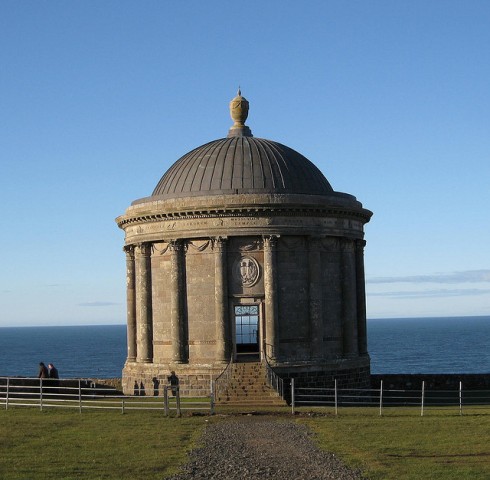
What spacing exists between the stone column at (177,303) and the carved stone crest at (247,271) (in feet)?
7.75

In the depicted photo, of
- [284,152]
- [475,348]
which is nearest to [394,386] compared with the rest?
[284,152]

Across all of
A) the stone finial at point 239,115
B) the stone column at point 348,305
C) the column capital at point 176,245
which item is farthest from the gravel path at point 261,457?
the stone finial at point 239,115

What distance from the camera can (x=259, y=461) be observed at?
68.2 feet

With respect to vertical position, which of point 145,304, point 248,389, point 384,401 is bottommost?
point 384,401

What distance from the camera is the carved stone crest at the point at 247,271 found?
3659 centimetres

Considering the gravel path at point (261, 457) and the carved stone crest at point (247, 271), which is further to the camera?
the carved stone crest at point (247, 271)

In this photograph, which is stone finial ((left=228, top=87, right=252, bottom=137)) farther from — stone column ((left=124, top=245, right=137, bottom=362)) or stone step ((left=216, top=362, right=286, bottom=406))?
stone step ((left=216, top=362, right=286, bottom=406))

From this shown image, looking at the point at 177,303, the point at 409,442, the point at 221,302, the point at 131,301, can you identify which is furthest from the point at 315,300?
the point at 409,442

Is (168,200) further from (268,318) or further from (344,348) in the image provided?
(344,348)

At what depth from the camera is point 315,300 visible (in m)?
→ 37.1

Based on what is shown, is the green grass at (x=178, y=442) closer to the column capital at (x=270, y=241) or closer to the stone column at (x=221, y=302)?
the stone column at (x=221, y=302)

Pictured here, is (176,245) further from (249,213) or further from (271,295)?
(271,295)

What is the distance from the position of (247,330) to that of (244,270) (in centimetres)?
391

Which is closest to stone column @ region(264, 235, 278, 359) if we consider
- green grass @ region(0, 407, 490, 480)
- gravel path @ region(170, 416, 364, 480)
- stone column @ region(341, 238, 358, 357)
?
stone column @ region(341, 238, 358, 357)
